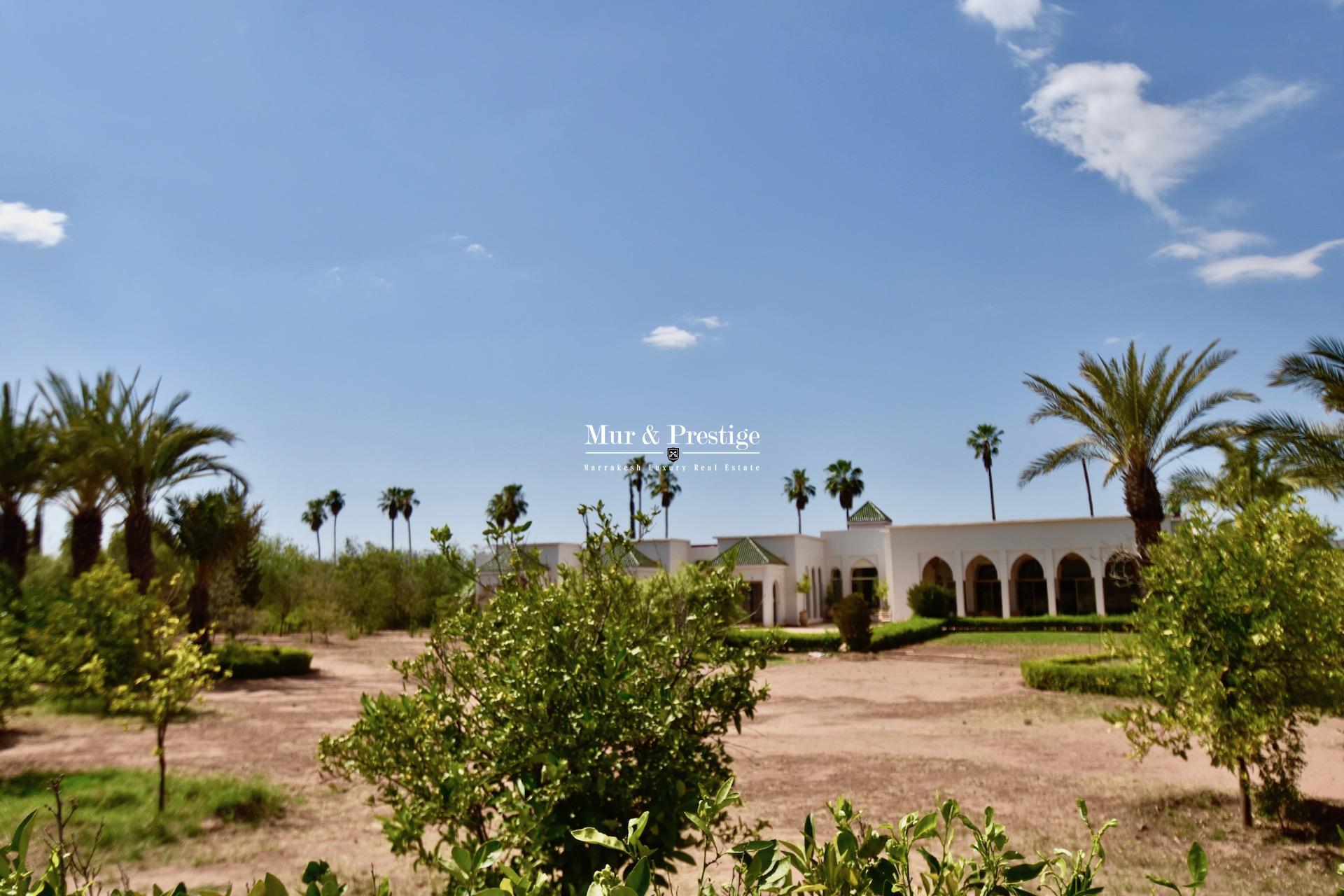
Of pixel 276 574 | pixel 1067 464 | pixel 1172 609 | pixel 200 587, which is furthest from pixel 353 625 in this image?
pixel 1172 609

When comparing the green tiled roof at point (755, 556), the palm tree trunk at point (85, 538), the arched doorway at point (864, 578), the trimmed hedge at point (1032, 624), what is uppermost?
the palm tree trunk at point (85, 538)

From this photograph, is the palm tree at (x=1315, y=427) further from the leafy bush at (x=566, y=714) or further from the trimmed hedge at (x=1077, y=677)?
the leafy bush at (x=566, y=714)

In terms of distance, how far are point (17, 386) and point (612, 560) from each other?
65.9 ft

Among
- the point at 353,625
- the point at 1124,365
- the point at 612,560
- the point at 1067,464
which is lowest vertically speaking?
the point at 353,625

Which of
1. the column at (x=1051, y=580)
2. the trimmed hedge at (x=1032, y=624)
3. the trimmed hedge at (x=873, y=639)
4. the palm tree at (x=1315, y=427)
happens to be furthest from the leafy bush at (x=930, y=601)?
the palm tree at (x=1315, y=427)

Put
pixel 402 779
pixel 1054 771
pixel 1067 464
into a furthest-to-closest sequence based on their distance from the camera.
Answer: pixel 1067 464, pixel 1054 771, pixel 402 779

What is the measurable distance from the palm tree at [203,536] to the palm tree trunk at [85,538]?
364 centimetres

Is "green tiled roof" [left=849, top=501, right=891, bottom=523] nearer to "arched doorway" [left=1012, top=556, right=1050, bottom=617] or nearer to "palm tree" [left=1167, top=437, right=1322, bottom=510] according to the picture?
"arched doorway" [left=1012, top=556, right=1050, bottom=617]

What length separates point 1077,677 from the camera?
59.1 feet

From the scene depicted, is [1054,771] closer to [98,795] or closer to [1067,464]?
[98,795]

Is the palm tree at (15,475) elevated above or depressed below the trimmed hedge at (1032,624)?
above

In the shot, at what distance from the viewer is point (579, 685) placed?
11.7 ft

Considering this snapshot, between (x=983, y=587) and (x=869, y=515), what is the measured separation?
6.94 m

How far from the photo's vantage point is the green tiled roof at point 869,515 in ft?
149
